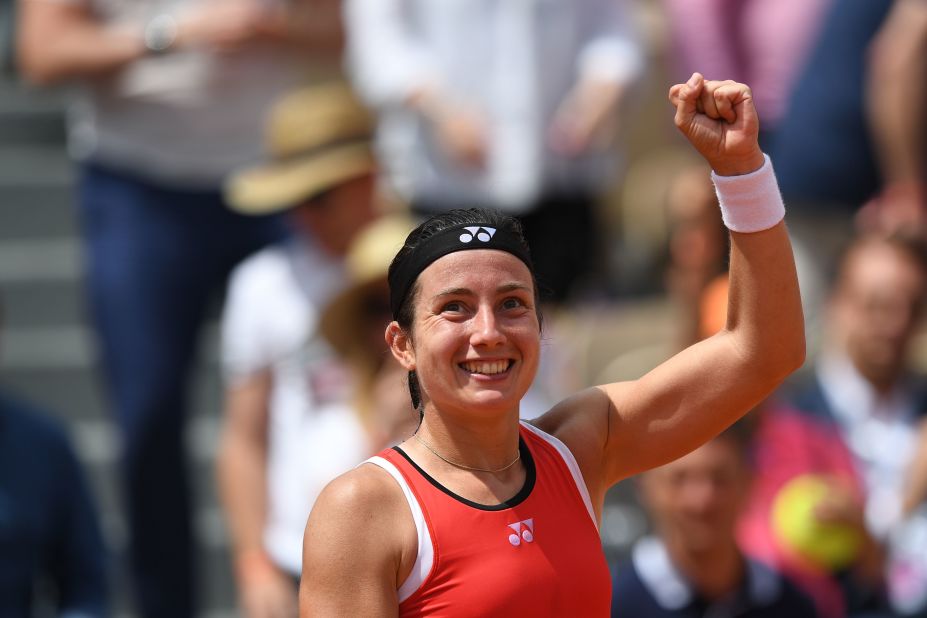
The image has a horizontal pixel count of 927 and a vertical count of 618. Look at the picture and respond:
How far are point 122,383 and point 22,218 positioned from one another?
3.08m

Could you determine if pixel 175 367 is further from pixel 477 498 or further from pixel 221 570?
pixel 477 498

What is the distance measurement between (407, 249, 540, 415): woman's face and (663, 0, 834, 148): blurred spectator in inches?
137

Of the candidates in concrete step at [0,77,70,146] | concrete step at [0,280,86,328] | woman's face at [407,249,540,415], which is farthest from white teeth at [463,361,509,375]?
concrete step at [0,77,70,146]

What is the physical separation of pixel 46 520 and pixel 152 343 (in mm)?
629

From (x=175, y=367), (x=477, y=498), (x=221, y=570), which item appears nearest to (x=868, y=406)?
(x=175, y=367)

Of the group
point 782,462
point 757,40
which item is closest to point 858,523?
point 782,462

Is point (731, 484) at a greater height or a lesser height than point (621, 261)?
lesser

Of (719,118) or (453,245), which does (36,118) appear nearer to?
(453,245)

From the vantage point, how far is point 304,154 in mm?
5195

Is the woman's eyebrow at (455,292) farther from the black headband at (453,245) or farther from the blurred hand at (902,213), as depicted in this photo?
the blurred hand at (902,213)

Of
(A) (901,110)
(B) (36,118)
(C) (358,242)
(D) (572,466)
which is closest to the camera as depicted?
(D) (572,466)

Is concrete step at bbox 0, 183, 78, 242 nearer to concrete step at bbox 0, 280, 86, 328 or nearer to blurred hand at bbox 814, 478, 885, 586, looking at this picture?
concrete step at bbox 0, 280, 86, 328

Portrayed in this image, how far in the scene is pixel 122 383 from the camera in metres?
5.06

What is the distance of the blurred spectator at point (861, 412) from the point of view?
509cm
